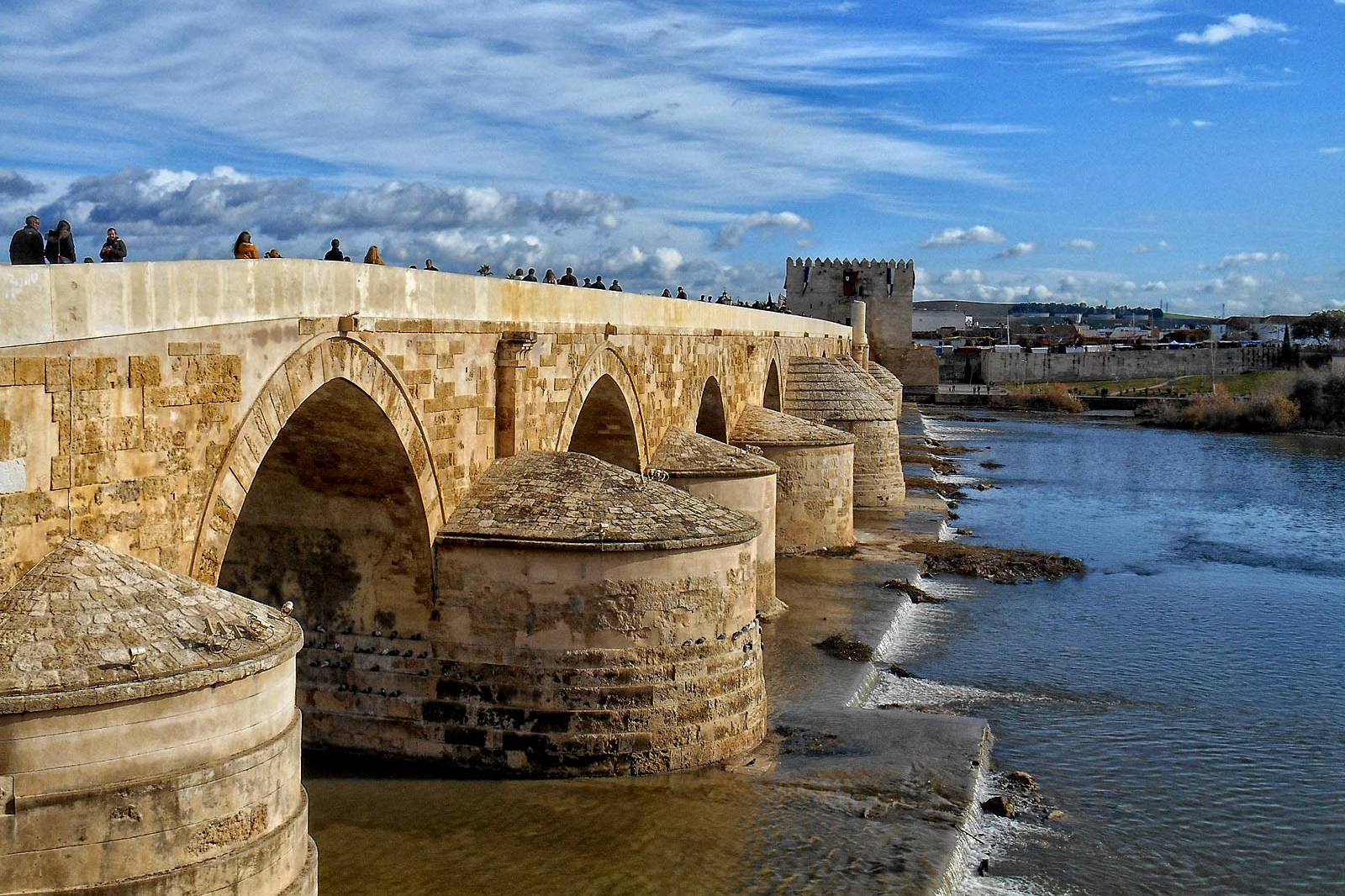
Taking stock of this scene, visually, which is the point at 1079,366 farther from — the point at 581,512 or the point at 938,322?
the point at 581,512

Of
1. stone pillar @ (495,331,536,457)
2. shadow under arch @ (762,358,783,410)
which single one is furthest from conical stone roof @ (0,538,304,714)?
shadow under arch @ (762,358,783,410)

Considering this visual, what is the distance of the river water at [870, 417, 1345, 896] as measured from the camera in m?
9.27

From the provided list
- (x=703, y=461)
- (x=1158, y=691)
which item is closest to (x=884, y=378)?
(x=703, y=461)

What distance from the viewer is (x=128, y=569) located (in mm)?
6125

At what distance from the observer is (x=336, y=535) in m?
10.2

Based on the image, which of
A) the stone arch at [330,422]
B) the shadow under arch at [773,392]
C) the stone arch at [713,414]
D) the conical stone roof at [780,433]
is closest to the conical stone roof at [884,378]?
the shadow under arch at [773,392]

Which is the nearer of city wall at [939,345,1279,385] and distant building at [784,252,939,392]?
distant building at [784,252,939,392]

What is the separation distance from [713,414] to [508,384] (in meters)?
8.87

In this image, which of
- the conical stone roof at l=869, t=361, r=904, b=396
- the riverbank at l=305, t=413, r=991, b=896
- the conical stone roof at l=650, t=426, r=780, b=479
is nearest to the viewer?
the riverbank at l=305, t=413, r=991, b=896

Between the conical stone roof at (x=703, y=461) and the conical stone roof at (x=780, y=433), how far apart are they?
3422 millimetres

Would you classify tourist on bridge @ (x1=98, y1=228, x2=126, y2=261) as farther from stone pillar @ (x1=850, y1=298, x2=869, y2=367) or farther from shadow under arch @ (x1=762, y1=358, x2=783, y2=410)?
stone pillar @ (x1=850, y1=298, x2=869, y2=367)

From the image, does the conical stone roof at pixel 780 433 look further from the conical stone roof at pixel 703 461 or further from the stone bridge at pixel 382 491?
the stone bridge at pixel 382 491

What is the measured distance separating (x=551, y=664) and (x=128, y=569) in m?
4.11

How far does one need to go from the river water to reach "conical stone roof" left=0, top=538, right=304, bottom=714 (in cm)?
529
